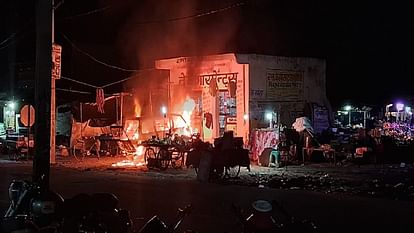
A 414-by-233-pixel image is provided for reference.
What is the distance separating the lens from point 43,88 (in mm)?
10852

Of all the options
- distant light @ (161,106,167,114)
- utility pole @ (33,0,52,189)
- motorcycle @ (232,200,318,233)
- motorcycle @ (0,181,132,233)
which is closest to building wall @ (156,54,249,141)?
distant light @ (161,106,167,114)

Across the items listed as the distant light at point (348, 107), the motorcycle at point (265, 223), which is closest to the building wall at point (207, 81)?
the distant light at point (348, 107)

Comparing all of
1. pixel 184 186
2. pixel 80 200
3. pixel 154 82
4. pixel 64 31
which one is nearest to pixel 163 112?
pixel 154 82

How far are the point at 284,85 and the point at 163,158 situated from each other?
291 inches

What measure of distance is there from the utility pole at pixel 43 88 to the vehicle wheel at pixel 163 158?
10.8 metres

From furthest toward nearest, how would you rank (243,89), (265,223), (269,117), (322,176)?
(269,117) → (243,89) → (322,176) → (265,223)

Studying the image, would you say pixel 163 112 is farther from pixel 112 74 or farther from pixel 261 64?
pixel 112 74

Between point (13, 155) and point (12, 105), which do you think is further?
point (12, 105)

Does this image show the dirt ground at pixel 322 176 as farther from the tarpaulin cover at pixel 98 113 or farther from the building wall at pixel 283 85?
the tarpaulin cover at pixel 98 113

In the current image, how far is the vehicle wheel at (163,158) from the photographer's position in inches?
848

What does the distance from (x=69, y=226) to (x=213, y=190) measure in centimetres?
823

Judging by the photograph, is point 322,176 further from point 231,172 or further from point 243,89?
point 243,89

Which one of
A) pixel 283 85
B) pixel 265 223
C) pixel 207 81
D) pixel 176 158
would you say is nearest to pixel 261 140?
pixel 176 158

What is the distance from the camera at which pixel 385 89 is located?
36156 mm
